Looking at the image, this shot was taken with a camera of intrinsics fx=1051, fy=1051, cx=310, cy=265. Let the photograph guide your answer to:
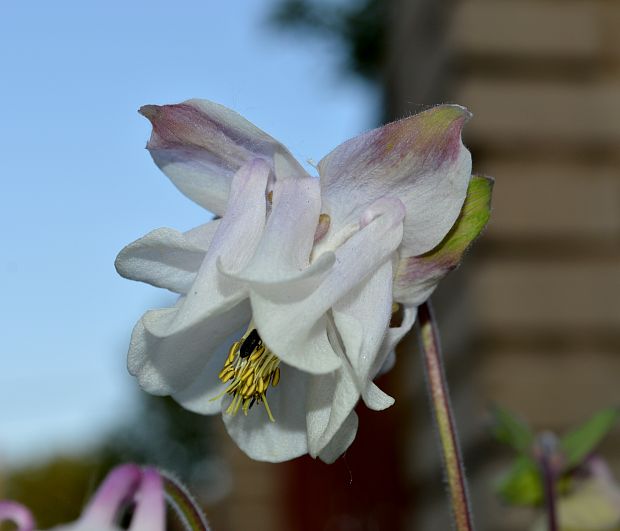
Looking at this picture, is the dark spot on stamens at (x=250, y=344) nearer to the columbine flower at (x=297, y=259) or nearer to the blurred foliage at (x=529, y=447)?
the columbine flower at (x=297, y=259)

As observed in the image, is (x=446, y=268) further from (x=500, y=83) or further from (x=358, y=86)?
(x=358, y=86)

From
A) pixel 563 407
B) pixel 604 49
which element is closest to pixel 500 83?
pixel 604 49

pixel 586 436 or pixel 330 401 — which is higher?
pixel 330 401

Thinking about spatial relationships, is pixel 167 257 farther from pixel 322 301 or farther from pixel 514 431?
pixel 514 431

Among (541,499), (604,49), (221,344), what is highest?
(221,344)

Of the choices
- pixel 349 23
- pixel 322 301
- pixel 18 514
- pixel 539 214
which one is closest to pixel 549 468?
pixel 322 301

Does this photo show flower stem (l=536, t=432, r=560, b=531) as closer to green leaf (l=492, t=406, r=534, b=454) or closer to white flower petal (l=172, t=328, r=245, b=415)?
green leaf (l=492, t=406, r=534, b=454)
